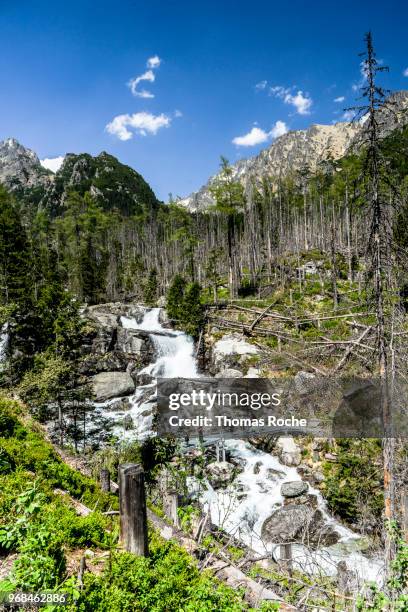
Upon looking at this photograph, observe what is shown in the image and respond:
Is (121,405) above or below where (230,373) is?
below

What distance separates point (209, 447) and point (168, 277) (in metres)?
43.5

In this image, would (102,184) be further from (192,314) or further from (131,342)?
(192,314)

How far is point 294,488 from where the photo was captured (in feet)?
47.7

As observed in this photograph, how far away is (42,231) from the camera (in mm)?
69000

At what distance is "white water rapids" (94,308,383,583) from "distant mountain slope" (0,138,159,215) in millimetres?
92830

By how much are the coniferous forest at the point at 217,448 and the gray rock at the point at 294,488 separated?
0.19 ft

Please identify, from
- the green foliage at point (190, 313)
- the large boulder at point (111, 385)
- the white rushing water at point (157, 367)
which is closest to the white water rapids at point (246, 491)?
the white rushing water at point (157, 367)

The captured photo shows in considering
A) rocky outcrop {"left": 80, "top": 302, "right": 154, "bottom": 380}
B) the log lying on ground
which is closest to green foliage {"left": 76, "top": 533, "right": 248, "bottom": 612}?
the log lying on ground

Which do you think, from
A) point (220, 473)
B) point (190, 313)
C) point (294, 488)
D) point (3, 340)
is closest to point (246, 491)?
point (220, 473)

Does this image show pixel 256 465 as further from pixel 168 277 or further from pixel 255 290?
pixel 168 277

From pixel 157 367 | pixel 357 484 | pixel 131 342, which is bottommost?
pixel 357 484

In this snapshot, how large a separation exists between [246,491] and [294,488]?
2075 millimetres

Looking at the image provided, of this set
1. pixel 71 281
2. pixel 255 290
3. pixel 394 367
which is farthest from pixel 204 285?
pixel 394 367

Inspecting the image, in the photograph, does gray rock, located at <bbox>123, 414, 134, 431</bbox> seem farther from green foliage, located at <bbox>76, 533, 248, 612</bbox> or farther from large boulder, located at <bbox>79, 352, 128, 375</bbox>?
green foliage, located at <bbox>76, 533, 248, 612</bbox>
